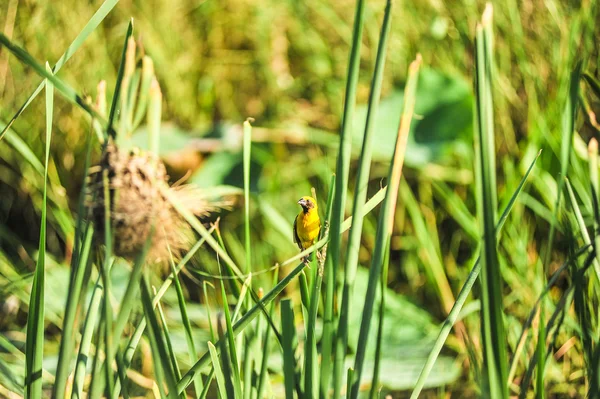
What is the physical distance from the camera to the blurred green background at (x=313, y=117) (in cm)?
122

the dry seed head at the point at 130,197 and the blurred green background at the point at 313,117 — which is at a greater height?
the blurred green background at the point at 313,117

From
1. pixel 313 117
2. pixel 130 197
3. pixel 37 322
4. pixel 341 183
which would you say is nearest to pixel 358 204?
pixel 341 183

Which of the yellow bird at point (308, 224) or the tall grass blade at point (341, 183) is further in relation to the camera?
the yellow bird at point (308, 224)

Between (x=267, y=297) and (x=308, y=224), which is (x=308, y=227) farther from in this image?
(x=267, y=297)

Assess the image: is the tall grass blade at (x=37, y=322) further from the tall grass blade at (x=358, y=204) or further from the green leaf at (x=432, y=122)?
the green leaf at (x=432, y=122)

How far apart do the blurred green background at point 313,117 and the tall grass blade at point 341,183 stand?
0.56 m

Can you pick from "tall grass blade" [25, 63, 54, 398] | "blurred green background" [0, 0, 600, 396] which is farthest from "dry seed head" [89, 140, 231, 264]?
"blurred green background" [0, 0, 600, 396]

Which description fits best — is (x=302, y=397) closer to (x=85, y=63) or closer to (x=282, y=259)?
(x=282, y=259)

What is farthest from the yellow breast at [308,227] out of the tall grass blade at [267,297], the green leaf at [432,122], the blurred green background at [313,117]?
the green leaf at [432,122]

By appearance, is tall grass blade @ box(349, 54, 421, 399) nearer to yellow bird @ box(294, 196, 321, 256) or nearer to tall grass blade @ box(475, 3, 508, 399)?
tall grass blade @ box(475, 3, 508, 399)

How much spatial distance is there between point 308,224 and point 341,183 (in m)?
0.31

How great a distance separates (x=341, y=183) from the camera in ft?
1.55

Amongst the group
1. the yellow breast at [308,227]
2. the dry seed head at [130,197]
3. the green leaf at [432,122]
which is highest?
the green leaf at [432,122]

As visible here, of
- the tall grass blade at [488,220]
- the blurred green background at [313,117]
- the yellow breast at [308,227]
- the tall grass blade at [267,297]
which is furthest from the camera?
the blurred green background at [313,117]
